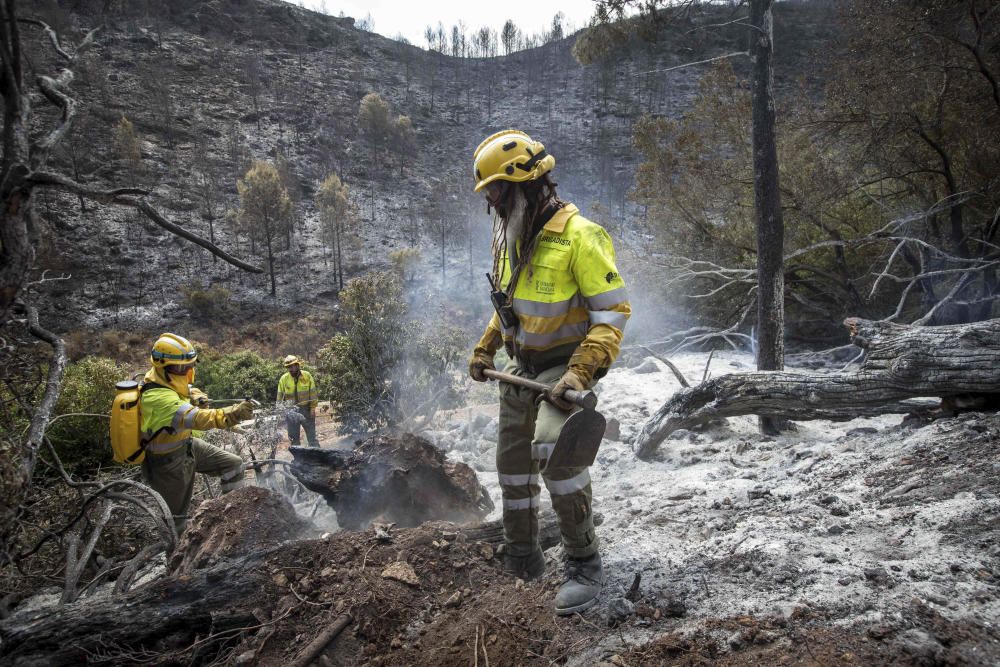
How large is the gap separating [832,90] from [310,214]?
33185 mm

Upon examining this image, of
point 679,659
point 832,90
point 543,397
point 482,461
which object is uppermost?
point 832,90

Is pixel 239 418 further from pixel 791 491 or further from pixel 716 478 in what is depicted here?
pixel 791 491

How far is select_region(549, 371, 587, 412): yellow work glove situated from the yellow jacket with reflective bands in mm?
3143

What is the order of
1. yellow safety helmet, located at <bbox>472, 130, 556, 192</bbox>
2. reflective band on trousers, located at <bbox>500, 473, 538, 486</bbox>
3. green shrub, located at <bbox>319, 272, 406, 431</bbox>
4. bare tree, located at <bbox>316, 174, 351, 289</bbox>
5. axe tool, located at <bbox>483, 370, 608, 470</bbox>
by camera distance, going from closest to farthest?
axe tool, located at <bbox>483, 370, 608, 470</bbox>, yellow safety helmet, located at <bbox>472, 130, 556, 192</bbox>, reflective band on trousers, located at <bbox>500, 473, 538, 486</bbox>, green shrub, located at <bbox>319, 272, 406, 431</bbox>, bare tree, located at <bbox>316, 174, 351, 289</bbox>

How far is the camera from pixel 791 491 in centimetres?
300

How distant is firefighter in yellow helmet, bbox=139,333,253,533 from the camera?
4328mm

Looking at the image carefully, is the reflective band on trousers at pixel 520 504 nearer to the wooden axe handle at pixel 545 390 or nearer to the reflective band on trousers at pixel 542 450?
the reflective band on trousers at pixel 542 450

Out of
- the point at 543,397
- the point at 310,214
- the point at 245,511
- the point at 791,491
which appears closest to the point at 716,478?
the point at 791,491

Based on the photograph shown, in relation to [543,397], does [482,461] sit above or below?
below

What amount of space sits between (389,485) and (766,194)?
13.7ft

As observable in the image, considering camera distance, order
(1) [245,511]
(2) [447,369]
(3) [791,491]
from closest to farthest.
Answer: (3) [791,491]
(1) [245,511]
(2) [447,369]

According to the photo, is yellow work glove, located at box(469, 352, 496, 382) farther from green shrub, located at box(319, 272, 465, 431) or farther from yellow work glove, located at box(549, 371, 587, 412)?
green shrub, located at box(319, 272, 465, 431)

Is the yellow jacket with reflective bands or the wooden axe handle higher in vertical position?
the wooden axe handle

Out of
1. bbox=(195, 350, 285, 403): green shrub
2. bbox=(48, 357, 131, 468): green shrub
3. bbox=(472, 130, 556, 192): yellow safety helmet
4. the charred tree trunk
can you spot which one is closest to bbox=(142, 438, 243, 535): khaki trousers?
bbox=(48, 357, 131, 468): green shrub
